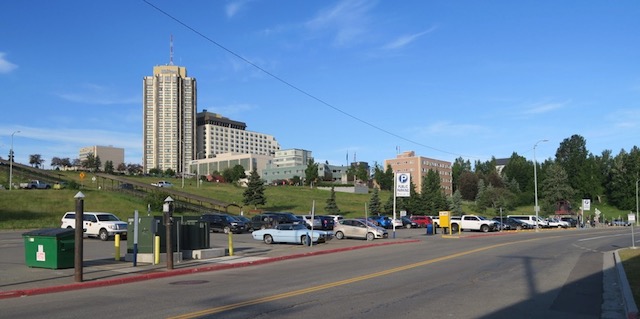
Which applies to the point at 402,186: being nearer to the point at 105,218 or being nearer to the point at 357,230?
the point at 357,230

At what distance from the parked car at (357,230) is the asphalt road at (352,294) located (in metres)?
17.7

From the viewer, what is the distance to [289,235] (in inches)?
1278

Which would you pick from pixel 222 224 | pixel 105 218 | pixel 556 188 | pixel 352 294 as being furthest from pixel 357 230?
→ pixel 556 188

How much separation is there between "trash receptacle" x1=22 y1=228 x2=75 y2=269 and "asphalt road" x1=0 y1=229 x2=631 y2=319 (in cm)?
385

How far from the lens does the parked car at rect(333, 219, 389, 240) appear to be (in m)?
38.4

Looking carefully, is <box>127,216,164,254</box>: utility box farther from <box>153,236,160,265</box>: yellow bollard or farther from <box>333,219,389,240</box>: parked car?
<box>333,219,389,240</box>: parked car

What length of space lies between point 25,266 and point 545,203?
405ft

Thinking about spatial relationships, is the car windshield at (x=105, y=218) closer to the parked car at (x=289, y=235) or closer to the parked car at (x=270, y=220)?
the parked car at (x=289, y=235)

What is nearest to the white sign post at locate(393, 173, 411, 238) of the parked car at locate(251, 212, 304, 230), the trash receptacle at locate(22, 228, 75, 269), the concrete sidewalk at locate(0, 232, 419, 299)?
the parked car at locate(251, 212, 304, 230)

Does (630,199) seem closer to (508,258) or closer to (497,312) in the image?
(508,258)

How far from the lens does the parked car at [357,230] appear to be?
126 ft

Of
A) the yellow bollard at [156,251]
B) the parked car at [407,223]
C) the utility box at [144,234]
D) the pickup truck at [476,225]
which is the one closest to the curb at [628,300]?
the yellow bollard at [156,251]

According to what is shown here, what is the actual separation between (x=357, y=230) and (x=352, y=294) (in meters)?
25.7

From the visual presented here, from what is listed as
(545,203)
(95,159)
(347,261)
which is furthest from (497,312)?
(95,159)
